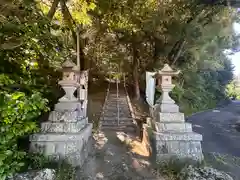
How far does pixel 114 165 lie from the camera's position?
3525mm

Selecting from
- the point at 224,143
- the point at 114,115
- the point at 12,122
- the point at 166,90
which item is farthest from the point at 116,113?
the point at 12,122

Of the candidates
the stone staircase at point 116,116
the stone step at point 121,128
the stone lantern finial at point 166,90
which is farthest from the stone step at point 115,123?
the stone lantern finial at point 166,90

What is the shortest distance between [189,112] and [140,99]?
2.92 metres

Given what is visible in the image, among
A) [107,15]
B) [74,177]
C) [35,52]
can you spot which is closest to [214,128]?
[107,15]

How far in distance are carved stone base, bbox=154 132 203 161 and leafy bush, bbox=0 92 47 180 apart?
2.10m

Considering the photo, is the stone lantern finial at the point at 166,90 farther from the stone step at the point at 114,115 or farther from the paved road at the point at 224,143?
the stone step at the point at 114,115

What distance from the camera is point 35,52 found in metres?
3.45

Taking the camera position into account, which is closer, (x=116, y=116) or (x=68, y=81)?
(x=68, y=81)

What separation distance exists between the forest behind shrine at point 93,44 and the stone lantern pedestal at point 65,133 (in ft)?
1.22

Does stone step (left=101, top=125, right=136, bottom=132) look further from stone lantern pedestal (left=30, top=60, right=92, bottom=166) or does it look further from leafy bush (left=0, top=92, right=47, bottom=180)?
leafy bush (left=0, top=92, right=47, bottom=180)

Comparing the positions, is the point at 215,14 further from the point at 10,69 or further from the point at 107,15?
the point at 10,69

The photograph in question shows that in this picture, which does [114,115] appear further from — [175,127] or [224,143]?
[175,127]

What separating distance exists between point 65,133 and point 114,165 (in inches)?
42.8

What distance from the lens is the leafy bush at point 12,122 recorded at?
203cm
